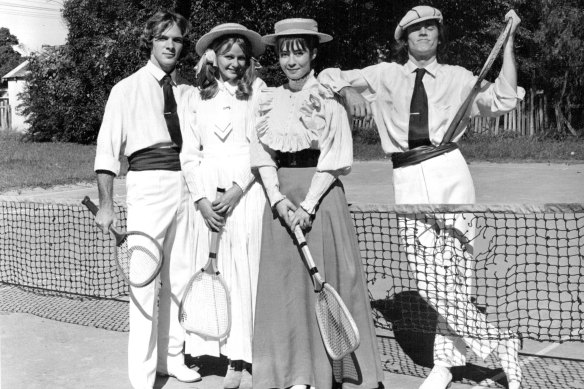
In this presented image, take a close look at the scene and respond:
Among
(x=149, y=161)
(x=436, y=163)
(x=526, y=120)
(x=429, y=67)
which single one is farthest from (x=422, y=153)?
(x=526, y=120)

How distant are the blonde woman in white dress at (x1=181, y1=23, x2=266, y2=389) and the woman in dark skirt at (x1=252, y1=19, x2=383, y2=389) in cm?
26

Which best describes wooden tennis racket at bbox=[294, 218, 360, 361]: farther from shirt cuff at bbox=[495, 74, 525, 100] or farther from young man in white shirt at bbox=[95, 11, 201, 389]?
shirt cuff at bbox=[495, 74, 525, 100]

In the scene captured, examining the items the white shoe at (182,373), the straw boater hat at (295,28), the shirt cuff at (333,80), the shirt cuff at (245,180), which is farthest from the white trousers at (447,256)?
the white shoe at (182,373)

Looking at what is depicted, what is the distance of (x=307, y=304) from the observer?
508 centimetres

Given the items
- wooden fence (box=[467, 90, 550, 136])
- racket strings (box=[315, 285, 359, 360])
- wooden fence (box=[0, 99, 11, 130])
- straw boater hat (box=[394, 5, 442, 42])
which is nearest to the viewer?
racket strings (box=[315, 285, 359, 360])

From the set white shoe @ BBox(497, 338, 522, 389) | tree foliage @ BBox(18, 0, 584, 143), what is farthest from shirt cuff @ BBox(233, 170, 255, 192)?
tree foliage @ BBox(18, 0, 584, 143)

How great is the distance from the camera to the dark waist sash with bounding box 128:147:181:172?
543 centimetres

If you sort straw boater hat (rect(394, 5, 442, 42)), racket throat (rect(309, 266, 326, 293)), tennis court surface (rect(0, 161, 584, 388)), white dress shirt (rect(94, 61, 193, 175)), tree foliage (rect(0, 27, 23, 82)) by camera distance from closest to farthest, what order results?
racket throat (rect(309, 266, 326, 293)) → straw boater hat (rect(394, 5, 442, 42)) → white dress shirt (rect(94, 61, 193, 175)) → tennis court surface (rect(0, 161, 584, 388)) → tree foliage (rect(0, 27, 23, 82))

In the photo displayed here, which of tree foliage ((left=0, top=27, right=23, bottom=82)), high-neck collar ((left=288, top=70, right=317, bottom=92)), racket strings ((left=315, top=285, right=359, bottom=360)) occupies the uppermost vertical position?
tree foliage ((left=0, top=27, right=23, bottom=82))

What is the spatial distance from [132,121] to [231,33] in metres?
0.88

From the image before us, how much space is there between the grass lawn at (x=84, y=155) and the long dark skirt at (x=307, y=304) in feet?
41.2

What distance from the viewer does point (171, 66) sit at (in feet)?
18.4

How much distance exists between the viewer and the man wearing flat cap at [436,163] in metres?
5.27

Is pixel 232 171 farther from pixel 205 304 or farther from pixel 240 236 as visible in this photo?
pixel 205 304
